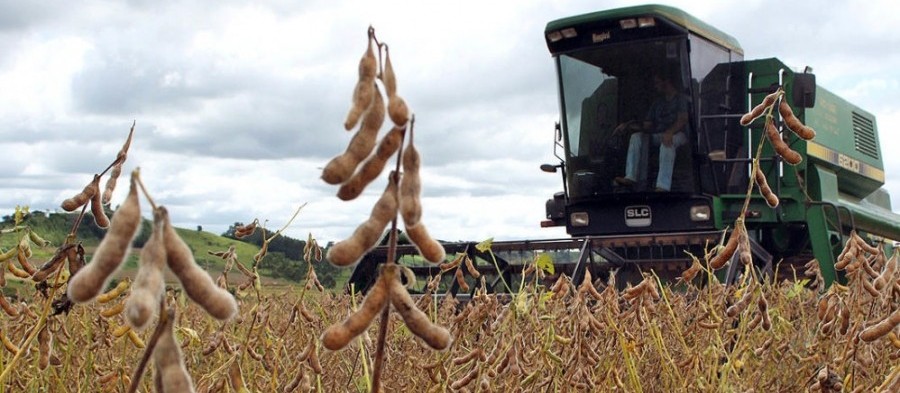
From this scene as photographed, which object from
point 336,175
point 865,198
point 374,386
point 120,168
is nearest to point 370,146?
point 336,175

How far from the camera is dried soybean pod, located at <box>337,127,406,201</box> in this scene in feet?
3.53

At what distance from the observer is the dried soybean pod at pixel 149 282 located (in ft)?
2.80

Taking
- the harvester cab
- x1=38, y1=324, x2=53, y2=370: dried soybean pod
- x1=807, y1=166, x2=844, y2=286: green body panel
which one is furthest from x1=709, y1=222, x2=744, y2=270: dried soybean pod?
the harvester cab

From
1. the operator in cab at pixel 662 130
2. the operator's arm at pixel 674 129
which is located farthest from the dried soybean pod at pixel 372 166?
the operator's arm at pixel 674 129

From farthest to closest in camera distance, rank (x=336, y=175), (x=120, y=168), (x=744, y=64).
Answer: (x=744, y=64), (x=120, y=168), (x=336, y=175)

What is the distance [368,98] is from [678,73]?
10996 mm

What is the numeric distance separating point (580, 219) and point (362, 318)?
1145cm

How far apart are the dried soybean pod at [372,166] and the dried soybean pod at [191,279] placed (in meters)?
0.20

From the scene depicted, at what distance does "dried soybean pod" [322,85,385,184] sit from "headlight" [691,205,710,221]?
10.8 metres

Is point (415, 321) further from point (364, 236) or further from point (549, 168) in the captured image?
point (549, 168)

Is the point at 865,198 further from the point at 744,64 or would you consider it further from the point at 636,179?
the point at 636,179

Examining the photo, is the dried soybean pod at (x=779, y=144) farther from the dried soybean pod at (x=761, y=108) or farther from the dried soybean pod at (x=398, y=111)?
the dried soybean pod at (x=398, y=111)

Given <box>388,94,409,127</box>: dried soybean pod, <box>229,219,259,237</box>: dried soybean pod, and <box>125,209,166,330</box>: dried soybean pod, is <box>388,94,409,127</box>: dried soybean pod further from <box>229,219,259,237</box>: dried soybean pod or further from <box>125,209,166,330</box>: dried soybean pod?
<box>229,219,259,237</box>: dried soybean pod

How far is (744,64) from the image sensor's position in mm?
12680
